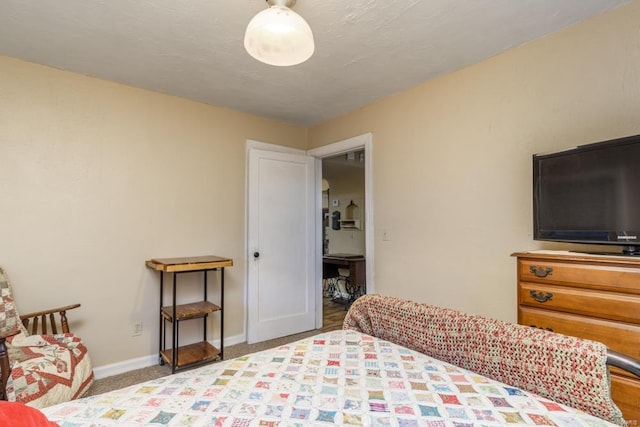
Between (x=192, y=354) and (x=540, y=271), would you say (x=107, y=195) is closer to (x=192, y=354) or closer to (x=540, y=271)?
(x=192, y=354)

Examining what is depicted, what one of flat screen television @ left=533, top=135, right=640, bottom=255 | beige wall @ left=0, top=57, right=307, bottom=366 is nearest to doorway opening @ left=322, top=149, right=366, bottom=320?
beige wall @ left=0, top=57, right=307, bottom=366

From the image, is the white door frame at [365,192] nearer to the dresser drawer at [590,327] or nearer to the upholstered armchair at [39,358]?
the dresser drawer at [590,327]

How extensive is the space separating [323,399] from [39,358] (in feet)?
6.54

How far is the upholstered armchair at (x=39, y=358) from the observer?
177 centimetres

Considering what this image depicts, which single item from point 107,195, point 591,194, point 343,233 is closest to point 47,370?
point 107,195

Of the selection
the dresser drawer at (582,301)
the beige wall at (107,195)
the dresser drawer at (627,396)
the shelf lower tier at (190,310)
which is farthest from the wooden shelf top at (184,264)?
the dresser drawer at (627,396)

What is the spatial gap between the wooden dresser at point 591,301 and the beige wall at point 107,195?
268cm

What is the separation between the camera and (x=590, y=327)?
1.48 metres

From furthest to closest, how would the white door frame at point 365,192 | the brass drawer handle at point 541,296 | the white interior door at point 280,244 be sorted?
the white interior door at point 280,244, the white door frame at point 365,192, the brass drawer handle at point 541,296

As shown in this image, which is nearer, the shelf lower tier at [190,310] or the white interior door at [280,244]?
the shelf lower tier at [190,310]

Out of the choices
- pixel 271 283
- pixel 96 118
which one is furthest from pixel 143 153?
pixel 271 283

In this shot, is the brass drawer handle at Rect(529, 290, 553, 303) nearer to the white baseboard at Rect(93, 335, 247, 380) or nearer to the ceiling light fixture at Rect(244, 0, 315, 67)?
the ceiling light fixture at Rect(244, 0, 315, 67)

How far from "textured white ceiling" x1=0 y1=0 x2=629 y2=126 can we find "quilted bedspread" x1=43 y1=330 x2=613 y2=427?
180 centimetres

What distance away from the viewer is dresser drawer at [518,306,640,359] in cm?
136
